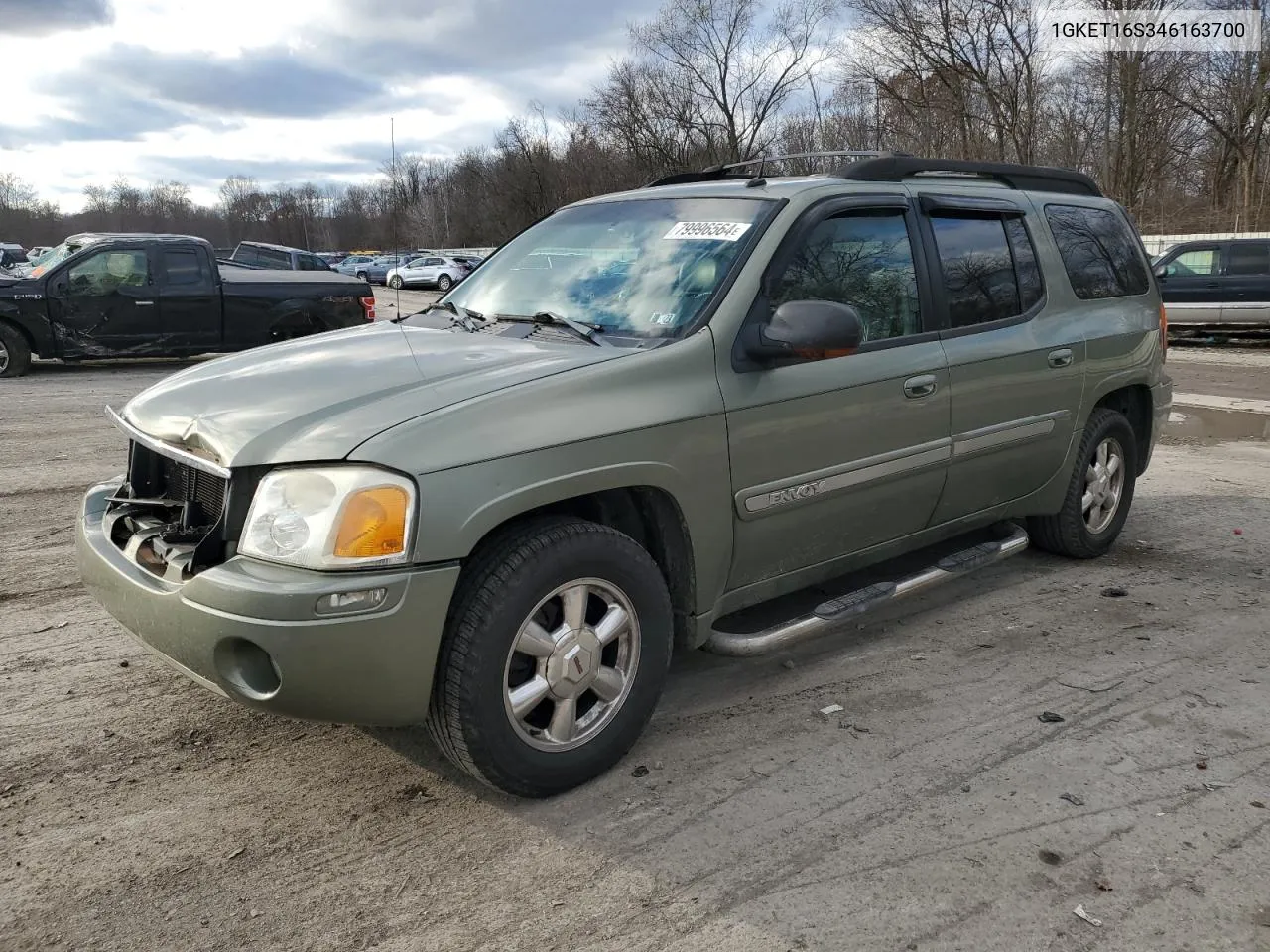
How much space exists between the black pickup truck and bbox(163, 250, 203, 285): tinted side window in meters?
0.01

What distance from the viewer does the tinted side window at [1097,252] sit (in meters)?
5.09

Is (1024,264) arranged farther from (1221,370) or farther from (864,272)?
(1221,370)

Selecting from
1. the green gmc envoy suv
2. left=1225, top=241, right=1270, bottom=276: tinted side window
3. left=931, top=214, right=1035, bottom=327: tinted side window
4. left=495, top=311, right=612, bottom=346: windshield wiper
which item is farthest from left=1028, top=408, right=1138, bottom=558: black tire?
left=1225, top=241, right=1270, bottom=276: tinted side window

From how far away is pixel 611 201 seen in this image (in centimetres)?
445

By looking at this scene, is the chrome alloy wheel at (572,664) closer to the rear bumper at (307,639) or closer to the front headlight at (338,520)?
the rear bumper at (307,639)

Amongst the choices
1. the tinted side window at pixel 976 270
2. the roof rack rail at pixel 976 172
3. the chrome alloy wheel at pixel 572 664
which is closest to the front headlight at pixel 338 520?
the chrome alloy wheel at pixel 572 664

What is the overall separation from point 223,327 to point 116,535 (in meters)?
11.2

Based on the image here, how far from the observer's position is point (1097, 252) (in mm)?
5297

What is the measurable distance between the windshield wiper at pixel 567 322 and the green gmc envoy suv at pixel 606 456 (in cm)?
1

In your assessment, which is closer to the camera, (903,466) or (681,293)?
(681,293)

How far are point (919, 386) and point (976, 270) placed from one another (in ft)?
2.67

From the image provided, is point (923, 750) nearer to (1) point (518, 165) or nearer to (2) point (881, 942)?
(2) point (881, 942)

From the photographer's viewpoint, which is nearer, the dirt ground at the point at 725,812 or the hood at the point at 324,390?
the dirt ground at the point at 725,812

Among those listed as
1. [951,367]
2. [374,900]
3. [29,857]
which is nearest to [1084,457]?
[951,367]
